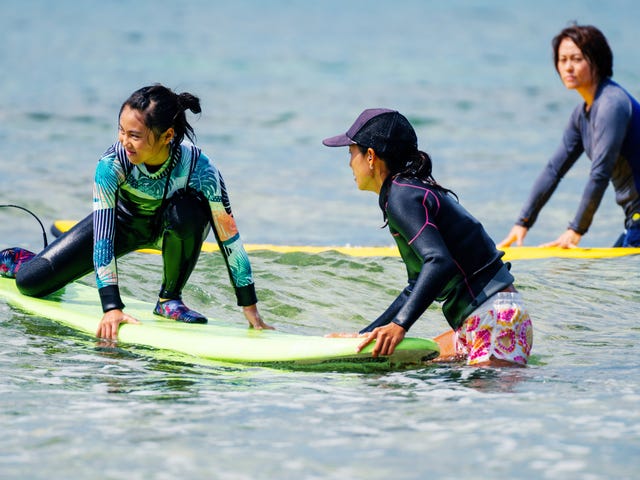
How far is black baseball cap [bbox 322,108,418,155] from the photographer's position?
4184 millimetres

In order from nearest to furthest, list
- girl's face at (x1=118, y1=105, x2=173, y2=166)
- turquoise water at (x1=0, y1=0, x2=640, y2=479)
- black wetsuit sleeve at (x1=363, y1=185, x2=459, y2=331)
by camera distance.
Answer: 1. turquoise water at (x1=0, y1=0, x2=640, y2=479)
2. black wetsuit sleeve at (x1=363, y1=185, x2=459, y2=331)
3. girl's face at (x1=118, y1=105, x2=173, y2=166)

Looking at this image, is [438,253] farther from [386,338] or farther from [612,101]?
[612,101]

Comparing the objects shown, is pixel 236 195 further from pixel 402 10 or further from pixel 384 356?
pixel 402 10

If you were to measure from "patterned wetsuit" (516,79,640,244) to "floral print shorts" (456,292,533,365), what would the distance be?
2827mm

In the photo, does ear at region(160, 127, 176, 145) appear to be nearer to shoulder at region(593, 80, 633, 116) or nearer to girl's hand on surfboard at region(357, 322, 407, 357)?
girl's hand on surfboard at region(357, 322, 407, 357)

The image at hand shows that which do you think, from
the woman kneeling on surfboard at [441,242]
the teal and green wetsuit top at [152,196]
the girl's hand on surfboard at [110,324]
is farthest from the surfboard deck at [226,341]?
the teal and green wetsuit top at [152,196]

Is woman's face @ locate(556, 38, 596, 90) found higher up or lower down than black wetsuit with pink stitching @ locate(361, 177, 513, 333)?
higher up

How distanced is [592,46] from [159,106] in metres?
3.36

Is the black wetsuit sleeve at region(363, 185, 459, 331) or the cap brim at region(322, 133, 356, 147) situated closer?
the black wetsuit sleeve at region(363, 185, 459, 331)

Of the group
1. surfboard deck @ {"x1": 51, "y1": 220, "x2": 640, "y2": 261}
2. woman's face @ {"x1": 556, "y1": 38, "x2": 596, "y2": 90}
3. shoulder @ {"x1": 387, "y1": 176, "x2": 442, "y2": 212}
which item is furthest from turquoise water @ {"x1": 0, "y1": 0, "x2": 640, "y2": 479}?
woman's face @ {"x1": 556, "y1": 38, "x2": 596, "y2": 90}

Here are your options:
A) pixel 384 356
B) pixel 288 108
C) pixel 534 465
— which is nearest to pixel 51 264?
pixel 384 356

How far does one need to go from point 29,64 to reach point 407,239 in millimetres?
18884

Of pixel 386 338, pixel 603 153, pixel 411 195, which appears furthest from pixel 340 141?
pixel 603 153

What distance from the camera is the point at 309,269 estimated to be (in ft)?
22.5
